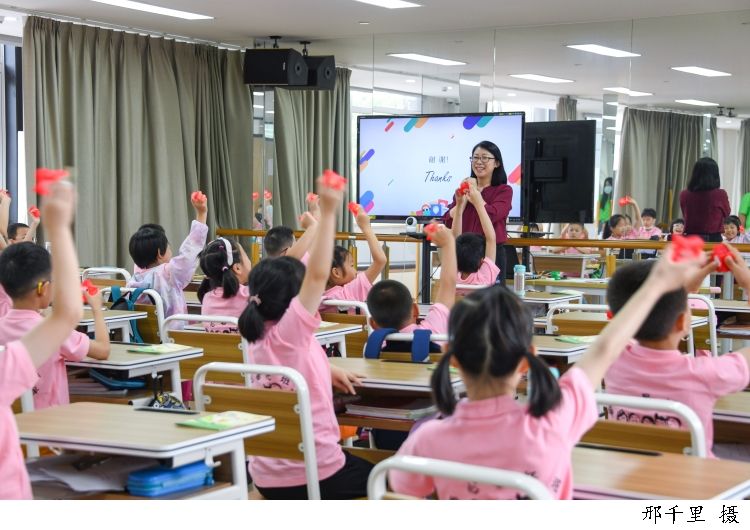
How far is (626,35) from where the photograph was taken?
8750mm

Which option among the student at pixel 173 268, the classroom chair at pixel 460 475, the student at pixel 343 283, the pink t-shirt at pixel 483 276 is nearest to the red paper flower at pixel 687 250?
the classroom chair at pixel 460 475

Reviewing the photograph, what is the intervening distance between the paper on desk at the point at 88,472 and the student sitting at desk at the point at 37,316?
92cm

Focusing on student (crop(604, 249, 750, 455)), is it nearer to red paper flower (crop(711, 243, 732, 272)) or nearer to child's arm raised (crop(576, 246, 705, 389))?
red paper flower (crop(711, 243, 732, 272))

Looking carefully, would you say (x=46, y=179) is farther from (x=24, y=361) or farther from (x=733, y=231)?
(x=733, y=231)

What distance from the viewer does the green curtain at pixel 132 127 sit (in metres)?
8.82

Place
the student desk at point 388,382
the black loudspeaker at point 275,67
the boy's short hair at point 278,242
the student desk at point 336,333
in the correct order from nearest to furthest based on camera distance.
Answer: the student desk at point 388,382, the student desk at point 336,333, the boy's short hair at point 278,242, the black loudspeaker at point 275,67

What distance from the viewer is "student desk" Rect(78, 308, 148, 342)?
14.5 feet

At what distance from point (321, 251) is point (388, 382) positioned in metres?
0.62

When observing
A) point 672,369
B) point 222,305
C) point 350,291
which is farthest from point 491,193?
point 672,369

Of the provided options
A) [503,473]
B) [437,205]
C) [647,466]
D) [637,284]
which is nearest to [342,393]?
[637,284]

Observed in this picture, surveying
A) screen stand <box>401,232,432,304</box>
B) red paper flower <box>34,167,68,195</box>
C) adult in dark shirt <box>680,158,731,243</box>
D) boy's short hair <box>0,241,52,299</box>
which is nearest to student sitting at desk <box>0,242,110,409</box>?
boy's short hair <box>0,241,52,299</box>

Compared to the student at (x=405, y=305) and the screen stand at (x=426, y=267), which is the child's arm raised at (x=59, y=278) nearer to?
the student at (x=405, y=305)

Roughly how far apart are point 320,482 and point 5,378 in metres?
1.04

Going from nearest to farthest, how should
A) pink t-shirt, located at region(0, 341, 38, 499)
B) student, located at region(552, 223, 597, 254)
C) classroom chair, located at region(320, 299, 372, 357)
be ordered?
pink t-shirt, located at region(0, 341, 38, 499)
classroom chair, located at region(320, 299, 372, 357)
student, located at region(552, 223, 597, 254)
